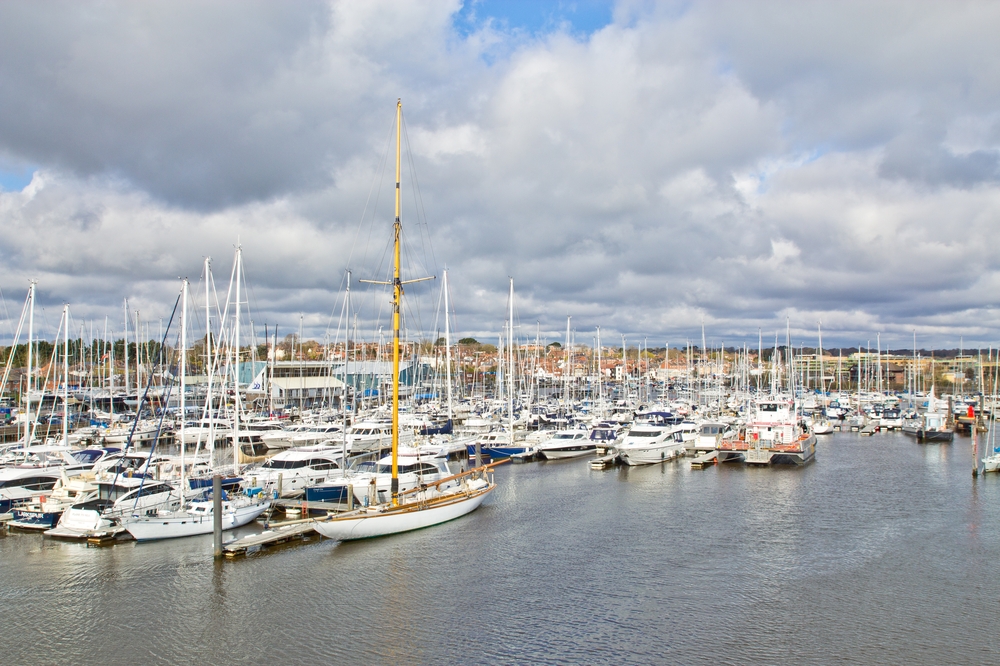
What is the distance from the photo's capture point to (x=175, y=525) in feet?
98.8

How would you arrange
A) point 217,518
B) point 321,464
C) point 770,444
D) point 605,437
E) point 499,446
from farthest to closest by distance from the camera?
point 605,437, point 499,446, point 770,444, point 321,464, point 217,518

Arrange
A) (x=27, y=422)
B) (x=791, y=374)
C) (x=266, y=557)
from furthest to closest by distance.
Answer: (x=791, y=374)
(x=27, y=422)
(x=266, y=557)

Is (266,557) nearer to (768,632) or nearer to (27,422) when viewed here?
(768,632)

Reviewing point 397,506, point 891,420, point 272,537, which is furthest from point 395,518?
point 891,420

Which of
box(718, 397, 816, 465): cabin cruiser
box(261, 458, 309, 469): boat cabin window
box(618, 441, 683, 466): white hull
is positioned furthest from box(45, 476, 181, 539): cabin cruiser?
box(718, 397, 816, 465): cabin cruiser

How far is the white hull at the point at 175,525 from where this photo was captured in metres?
29.5

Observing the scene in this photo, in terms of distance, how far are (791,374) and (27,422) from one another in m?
75.5

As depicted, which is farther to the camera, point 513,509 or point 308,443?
point 308,443

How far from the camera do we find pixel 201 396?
86.1 metres

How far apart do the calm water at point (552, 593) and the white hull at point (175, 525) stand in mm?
664

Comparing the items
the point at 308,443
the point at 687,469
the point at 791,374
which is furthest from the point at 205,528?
the point at 791,374

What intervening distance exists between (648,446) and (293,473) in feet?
87.9

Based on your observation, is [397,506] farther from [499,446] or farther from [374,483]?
[499,446]

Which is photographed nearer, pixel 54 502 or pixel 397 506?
pixel 397 506
